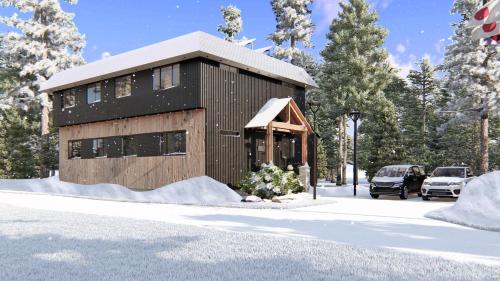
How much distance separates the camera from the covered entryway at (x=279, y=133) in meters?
21.3

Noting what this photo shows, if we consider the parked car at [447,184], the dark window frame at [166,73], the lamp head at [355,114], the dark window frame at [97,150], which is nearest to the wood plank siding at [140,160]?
the dark window frame at [97,150]

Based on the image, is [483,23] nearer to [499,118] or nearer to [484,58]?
[484,58]

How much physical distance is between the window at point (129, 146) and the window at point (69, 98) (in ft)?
19.6

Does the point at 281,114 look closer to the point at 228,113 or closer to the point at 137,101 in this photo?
the point at 228,113

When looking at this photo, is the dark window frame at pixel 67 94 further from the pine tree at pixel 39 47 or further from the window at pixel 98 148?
the pine tree at pixel 39 47

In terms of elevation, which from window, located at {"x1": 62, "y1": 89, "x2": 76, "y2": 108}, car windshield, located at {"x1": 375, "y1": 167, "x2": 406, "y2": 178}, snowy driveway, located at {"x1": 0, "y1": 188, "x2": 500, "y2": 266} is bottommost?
snowy driveway, located at {"x1": 0, "y1": 188, "x2": 500, "y2": 266}

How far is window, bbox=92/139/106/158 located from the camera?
25953 mm

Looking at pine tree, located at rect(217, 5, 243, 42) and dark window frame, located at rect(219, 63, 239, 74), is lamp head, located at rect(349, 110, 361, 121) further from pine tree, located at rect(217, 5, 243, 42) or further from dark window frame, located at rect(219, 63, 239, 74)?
pine tree, located at rect(217, 5, 243, 42)

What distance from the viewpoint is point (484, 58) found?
92.6 ft

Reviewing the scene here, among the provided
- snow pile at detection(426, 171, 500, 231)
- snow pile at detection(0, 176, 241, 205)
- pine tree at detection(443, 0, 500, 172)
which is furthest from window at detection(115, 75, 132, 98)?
pine tree at detection(443, 0, 500, 172)

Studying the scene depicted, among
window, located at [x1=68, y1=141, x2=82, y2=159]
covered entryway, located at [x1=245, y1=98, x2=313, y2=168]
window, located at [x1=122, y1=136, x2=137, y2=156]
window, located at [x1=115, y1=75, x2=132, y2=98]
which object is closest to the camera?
covered entryway, located at [x1=245, y1=98, x2=313, y2=168]

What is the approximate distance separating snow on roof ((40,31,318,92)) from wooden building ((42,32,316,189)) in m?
0.06

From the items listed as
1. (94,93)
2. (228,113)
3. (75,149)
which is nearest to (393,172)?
(228,113)

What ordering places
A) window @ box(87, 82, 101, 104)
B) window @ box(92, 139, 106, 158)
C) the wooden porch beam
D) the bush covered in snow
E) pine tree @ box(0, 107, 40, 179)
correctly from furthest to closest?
1. pine tree @ box(0, 107, 40, 179)
2. window @ box(87, 82, 101, 104)
3. window @ box(92, 139, 106, 158)
4. the wooden porch beam
5. the bush covered in snow
